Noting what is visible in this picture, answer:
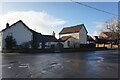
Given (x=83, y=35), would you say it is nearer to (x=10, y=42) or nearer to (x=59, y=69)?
(x=10, y=42)

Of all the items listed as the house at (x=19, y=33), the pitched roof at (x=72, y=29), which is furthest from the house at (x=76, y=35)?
the house at (x=19, y=33)

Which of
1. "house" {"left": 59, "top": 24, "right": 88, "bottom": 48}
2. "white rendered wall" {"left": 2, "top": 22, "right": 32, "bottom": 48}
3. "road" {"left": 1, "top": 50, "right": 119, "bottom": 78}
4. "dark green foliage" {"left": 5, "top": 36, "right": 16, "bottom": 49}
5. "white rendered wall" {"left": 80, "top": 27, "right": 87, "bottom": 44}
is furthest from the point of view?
"white rendered wall" {"left": 80, "top": 27, "right": 87, "bottom": 44}

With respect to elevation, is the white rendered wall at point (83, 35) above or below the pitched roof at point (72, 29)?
below

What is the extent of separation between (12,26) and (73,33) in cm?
3144

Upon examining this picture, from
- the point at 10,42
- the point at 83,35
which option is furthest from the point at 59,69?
the point at 83,35

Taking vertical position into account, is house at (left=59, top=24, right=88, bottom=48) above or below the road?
above

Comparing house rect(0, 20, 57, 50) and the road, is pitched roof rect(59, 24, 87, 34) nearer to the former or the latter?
house rect(0, 20, 57, 50)

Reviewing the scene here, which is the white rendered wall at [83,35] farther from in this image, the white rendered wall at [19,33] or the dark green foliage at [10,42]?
the dark green foliage at [10,42]

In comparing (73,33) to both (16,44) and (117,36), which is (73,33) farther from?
(16,44)

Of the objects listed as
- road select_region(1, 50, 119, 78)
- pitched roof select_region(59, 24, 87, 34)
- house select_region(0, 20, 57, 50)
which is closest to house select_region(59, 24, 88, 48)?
pitched roof select_region(59, 24, 87, 34)

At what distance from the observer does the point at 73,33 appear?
79812mm

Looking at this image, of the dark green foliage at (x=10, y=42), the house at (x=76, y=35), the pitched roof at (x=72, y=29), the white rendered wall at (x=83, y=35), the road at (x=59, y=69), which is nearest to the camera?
the road at (x=59, y=69)

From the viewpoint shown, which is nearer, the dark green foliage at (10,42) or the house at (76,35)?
the dark green foliage at (10,42)

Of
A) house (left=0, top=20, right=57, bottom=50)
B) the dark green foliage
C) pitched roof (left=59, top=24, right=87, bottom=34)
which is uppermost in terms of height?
pitched roof (left=59, top=24, right=87, bottom=34)
